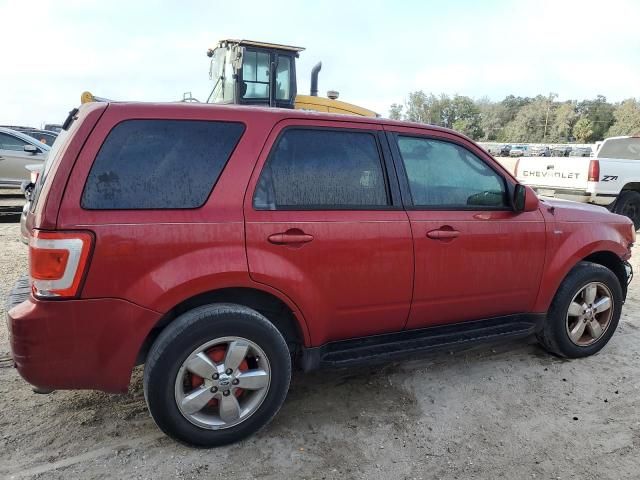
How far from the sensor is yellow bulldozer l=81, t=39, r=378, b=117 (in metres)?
9.41

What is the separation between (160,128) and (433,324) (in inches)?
85.5

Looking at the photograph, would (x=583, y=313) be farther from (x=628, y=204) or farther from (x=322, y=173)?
(x=628, y=204)

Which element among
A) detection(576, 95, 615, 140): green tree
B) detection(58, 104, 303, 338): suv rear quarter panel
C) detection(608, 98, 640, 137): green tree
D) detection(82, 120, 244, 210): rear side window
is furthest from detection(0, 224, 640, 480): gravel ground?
detection(576, 95, 615, 140): green tree

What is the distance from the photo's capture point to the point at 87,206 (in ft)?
7.75

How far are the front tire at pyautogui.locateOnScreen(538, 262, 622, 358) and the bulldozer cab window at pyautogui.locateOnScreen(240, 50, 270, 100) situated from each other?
7344 millimetres

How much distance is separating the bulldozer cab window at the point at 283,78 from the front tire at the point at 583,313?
24.0ft

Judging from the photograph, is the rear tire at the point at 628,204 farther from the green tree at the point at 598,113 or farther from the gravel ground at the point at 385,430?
the green tree at the point at 598,113

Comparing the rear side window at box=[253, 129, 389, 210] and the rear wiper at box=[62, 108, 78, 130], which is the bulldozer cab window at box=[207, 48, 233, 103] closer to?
the rear wiper at box=[62, 108, 78, 130]

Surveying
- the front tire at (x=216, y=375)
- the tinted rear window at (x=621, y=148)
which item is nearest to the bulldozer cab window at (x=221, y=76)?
the front tire at (x=216, y=375)

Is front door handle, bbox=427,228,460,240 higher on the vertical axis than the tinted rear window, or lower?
lower

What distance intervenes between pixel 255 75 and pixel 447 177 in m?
7.19

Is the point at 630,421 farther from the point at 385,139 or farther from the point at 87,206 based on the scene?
the point at 87,206

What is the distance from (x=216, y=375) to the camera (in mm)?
2633

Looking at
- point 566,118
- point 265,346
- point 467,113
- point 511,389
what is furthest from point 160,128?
point 467,113
